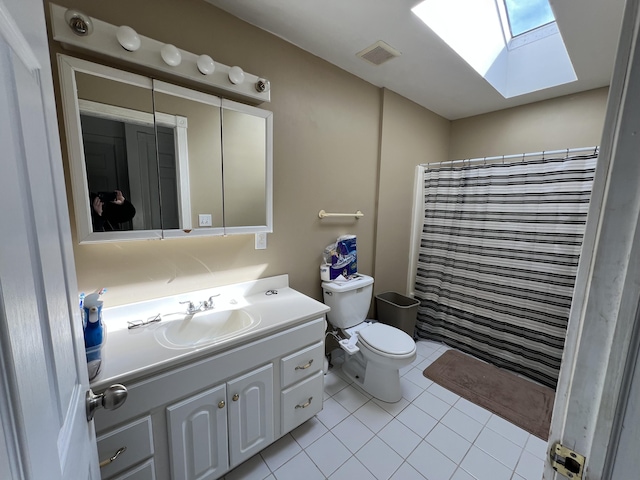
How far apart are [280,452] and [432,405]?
1060mm

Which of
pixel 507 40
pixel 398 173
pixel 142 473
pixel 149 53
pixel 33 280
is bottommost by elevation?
pixel 142 473

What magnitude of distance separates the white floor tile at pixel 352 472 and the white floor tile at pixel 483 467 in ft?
1.73

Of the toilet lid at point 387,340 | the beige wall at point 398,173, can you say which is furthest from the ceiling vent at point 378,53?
the toilet lid at point 387,340

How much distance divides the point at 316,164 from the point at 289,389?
4.76 ft

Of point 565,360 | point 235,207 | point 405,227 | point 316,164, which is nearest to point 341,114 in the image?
point 316,164

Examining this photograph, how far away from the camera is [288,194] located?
180 centimetres

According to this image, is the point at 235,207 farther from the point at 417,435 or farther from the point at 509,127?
the point at 509,127

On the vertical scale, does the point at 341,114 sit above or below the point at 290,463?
above

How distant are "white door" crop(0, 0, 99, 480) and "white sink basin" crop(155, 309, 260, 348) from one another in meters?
0.66

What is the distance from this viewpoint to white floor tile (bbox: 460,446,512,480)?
4.49 feet

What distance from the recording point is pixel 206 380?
1107 millimetres

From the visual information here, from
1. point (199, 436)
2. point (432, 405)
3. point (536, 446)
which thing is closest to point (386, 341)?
point (432, 405)

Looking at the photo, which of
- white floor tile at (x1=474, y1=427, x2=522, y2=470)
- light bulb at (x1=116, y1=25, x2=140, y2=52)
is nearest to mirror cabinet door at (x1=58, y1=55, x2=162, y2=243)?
light bulb at (x1=116, y1=25, x2=140, y2=52)

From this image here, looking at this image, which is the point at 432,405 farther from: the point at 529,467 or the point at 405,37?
the point at 405,37
